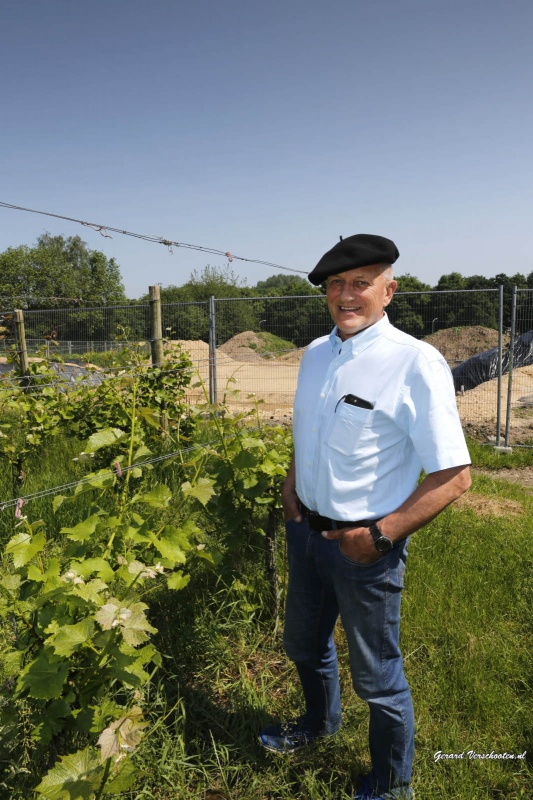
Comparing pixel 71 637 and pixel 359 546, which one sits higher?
pixel 359 546

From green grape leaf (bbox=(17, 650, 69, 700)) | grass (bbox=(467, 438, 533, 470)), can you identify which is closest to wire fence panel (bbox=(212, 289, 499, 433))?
grass (bbox=(467, 438, 533, 470))

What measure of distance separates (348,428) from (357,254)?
0.56 m

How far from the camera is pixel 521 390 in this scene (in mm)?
10805

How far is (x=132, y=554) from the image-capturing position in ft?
6.23

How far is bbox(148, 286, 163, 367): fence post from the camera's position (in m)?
5.97

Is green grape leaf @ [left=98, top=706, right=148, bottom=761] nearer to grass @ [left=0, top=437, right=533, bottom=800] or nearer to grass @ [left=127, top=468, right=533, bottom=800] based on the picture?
grass @ [left=0, top=437, right=533, bottom=800]

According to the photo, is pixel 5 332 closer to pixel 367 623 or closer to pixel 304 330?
pixel 304 330

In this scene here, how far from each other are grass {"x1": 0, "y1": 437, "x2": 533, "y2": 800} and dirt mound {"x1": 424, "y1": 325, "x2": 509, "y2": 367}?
1446 centimetres

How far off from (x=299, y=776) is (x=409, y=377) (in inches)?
60.8

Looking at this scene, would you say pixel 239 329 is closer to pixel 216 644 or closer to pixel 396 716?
pixel 216 644

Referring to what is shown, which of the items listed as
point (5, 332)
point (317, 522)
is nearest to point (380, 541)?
point (317, 522)

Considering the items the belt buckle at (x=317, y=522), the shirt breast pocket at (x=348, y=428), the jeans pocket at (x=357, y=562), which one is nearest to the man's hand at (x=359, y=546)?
the jeans pocket at (x=357, y=562)

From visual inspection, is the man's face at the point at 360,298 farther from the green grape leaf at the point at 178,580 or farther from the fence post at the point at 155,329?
the fence post at the point at 155,329

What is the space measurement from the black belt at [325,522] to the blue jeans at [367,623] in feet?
0.13
